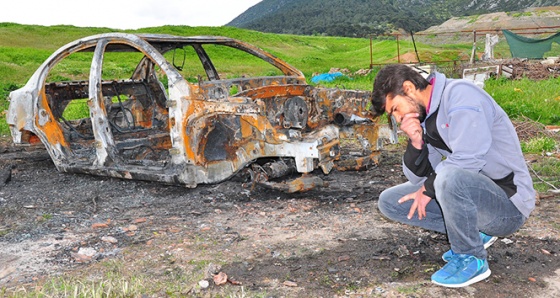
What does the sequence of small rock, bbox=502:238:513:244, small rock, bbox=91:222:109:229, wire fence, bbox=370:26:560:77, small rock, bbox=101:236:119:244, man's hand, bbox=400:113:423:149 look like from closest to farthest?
man's hand, bbox=400:113:423:149
small rock, bbox=502:238:513:244
small rock, bbox=101:236:119:244
small rock, bbox=91:222:109:229
wire fence, bbox=370:26:560:77

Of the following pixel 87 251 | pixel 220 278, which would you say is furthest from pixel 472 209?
pixel 87 251

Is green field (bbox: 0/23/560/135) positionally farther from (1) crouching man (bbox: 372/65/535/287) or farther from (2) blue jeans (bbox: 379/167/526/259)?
(2) blue jeans (bbox: 379/167/526/259)

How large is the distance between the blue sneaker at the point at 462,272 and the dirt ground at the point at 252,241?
49 mm

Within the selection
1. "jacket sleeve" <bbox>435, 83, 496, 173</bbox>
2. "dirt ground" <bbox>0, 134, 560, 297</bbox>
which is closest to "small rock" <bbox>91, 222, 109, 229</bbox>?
"dirt ground" <bbox>0, 134, 560, 297</bbox>

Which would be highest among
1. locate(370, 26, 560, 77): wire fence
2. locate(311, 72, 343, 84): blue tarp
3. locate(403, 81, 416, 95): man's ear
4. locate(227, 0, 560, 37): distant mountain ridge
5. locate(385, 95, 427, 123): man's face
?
locate(227, 0, 560, 37): distant mountain ridge

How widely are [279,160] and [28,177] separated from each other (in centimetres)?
332

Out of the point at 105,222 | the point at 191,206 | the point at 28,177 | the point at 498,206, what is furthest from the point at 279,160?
the point at 28,177

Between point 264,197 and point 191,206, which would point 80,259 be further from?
point 264,197

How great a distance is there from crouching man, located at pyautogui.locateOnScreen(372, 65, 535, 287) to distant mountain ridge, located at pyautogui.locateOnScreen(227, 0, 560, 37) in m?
81.3

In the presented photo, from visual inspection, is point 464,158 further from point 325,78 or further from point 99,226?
point 325,78

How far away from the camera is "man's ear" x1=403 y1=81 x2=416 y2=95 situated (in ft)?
10.4

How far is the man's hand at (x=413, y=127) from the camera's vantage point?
331 centimetres

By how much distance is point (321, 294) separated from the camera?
10.6ft

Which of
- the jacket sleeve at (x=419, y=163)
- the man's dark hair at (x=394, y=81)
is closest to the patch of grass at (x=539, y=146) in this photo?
the jacket sleeve at (x=419, y=163)
